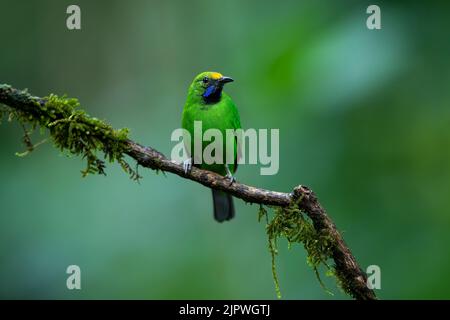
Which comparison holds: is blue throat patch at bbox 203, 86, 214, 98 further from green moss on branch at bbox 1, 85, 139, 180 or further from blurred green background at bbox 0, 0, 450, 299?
green moss on branch at bbox 1, 85, 139, 180

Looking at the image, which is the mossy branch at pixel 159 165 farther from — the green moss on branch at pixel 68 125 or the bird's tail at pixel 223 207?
the bird's tail at pixel 223 207

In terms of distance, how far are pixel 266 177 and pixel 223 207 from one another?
0.49 meters

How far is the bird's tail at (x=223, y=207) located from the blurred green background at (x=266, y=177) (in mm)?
382

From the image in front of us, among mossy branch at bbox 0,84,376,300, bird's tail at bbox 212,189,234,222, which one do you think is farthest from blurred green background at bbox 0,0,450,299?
mossy branch at bbox 0,84,376,300

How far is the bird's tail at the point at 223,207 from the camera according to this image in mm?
4965

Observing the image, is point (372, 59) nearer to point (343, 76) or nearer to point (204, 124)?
point (343, 76)

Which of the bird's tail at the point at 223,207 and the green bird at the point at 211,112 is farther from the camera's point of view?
the bird's tail at the point at 223,207

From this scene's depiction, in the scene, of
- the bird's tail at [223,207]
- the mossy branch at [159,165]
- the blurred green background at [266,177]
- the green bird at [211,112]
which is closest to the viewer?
Result: the mossy branch at [159,165]

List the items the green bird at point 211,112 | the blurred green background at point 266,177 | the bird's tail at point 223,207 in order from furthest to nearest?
the bird's tail at point 223,207
the green bird at point 211,112
the blurred green background at point 266,177

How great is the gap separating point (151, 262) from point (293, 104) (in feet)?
6.05

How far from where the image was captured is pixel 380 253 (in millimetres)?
4461

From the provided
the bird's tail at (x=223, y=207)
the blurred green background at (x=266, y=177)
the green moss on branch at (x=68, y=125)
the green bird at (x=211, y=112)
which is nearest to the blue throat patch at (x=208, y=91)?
the green bird at (x=211, y=112)
